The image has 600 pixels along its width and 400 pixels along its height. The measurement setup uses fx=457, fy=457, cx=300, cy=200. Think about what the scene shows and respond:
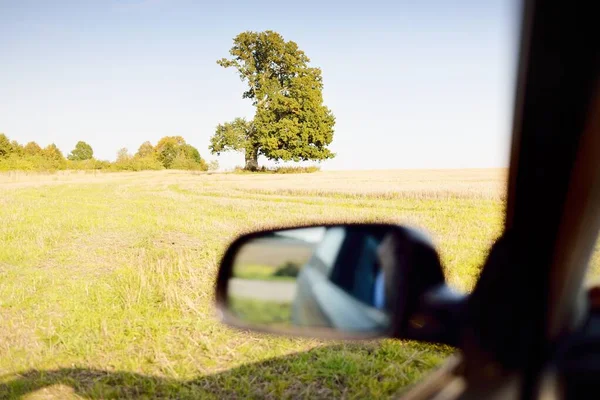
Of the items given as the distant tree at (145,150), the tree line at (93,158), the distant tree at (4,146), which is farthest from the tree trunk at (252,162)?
the distant tree at (145,150)

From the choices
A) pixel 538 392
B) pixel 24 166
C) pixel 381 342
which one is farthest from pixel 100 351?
pixel 24 166

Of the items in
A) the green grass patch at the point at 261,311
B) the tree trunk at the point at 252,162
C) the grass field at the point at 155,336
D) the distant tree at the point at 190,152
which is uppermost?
the distant tree at the point at 190,152

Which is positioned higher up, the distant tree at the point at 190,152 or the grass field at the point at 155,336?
the distant tree at the point at 190,152

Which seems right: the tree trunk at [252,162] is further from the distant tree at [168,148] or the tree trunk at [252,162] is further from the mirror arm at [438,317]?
the mirror arm at [438,317]

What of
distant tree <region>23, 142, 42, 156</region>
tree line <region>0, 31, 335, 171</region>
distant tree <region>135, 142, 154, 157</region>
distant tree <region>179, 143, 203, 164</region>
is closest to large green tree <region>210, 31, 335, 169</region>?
tree line <region>0, 31, 335, 171</region>

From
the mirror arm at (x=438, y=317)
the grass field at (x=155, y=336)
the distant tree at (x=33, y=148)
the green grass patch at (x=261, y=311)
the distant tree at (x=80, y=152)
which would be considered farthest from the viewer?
the distant tree at (x=80, y=152)

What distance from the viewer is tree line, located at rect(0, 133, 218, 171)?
210ft

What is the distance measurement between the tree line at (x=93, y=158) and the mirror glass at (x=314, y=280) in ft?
210

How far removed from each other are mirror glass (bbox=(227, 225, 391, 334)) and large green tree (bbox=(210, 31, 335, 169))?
1835 inches

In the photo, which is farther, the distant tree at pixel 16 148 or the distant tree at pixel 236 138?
the distant tree at pixel 16 148

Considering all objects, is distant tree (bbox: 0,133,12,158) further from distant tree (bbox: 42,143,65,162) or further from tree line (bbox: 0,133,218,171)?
distant tree (bbox: 42,143,65,162)

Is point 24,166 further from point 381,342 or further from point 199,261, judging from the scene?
point 381,342

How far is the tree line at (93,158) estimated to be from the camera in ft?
210

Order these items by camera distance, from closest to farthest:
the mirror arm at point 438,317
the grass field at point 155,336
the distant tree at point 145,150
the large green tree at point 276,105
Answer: the mirror arm at point 438,317 < the grass field at point 155,336 < the large green tree at point 276,105 < the distant tree at point 145,150
